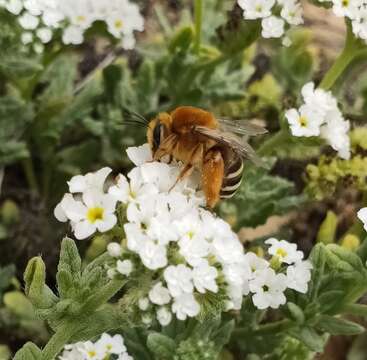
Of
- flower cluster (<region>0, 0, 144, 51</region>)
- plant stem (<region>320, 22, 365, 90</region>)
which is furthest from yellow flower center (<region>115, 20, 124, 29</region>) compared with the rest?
plant stem (<region>320, 22, 365, 90</region>)

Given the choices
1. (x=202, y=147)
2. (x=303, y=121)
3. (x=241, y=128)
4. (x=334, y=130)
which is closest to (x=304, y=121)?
(x=303, y=121)

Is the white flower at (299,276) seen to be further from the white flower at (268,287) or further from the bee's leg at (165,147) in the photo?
the bee's leg at (165,147)

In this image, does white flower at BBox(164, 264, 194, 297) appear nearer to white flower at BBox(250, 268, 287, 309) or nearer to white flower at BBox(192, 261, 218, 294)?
white flower at BBox(192, 261, 218, 294)

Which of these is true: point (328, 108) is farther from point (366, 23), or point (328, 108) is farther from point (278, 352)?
point (278, 352)

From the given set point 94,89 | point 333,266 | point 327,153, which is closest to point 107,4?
point 94,89

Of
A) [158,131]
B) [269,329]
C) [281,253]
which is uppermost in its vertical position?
[158,131]

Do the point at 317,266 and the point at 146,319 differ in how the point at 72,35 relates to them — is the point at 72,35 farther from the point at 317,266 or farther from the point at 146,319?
the point at 146,319
